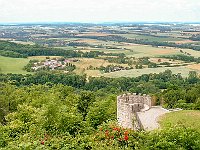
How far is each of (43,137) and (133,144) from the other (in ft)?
18.7

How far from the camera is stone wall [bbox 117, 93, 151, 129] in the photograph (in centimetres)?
2533

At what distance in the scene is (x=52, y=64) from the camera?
4929 inches

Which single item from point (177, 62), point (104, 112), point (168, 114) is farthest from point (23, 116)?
point (177, 62)

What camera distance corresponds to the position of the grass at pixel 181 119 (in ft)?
73.2

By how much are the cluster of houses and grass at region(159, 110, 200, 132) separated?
8956cm

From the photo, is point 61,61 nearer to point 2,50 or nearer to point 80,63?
point 80,63

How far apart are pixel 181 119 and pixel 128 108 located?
3.85 metres

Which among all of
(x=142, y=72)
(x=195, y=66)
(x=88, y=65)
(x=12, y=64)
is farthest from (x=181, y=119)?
(x=195, y=66)

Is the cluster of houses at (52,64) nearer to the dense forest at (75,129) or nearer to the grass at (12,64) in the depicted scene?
the grass at (12,64)

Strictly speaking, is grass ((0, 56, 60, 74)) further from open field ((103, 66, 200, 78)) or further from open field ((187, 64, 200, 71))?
open field ((187, 64, 200, 71))

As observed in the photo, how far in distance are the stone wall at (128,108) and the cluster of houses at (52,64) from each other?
8601cm

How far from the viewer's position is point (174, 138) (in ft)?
59.3

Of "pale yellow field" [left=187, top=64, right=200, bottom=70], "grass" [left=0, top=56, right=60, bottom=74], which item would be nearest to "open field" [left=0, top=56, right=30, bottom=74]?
"grass" [left=0, top=56, right=60, bottom=74]

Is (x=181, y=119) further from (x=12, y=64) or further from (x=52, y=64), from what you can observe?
(x=52, y=64)
